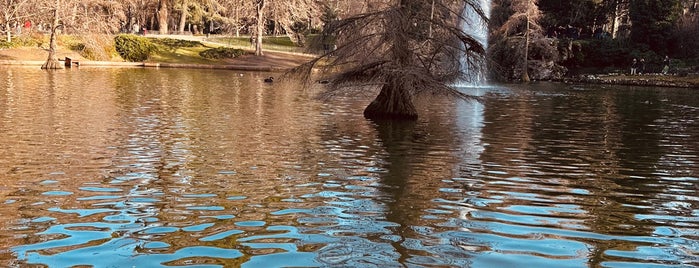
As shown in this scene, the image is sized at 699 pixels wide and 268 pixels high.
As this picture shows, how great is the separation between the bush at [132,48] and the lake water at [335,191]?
4071 centimetres

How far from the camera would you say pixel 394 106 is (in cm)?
2325

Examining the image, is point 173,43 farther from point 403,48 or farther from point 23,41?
point 403,48

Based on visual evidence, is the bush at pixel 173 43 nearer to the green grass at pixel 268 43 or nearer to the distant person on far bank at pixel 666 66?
the green grass at pixel 268 43

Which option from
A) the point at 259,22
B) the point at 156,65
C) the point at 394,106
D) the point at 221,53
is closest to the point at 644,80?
the point at 259,22

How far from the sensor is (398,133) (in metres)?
19.4

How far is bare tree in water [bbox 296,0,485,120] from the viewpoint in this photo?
69.3 feet

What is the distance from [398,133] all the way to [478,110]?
31.2ft

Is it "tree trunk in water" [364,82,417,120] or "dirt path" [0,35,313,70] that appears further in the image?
"dirt path" [0,35,313,70]

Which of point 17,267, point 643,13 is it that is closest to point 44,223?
point 17,267

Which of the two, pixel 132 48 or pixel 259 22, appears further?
pixel 259 22

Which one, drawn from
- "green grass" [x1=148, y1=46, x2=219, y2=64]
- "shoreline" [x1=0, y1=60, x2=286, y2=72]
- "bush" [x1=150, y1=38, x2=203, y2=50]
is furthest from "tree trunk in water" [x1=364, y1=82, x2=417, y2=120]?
"bush" [x1=150, y1=38, x2=203, y2=50]

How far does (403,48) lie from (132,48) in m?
47.0

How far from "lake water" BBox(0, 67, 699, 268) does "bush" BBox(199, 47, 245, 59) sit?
45.4 meters

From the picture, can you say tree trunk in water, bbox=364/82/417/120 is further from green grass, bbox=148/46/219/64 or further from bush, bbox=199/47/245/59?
bush, bbox=199/47/245/59
